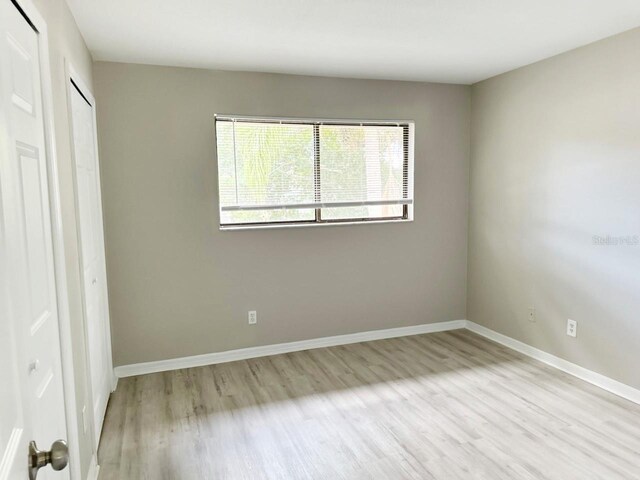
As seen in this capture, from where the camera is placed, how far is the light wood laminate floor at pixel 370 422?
7.51ft

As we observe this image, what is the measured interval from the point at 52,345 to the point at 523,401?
2842 millimetres

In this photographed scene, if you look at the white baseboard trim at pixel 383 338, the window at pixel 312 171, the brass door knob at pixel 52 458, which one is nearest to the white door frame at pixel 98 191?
the white baseboard trim at pixel 383 338

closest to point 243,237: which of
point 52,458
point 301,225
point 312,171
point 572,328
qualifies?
point 301,225

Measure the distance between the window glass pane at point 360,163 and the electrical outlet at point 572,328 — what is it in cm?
177

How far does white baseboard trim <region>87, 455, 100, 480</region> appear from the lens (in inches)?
84.7

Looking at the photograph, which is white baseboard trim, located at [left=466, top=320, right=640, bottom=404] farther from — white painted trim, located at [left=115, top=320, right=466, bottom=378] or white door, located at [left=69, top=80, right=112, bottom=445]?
white door, located at [left=69, top=80, right=112, bottom=445]

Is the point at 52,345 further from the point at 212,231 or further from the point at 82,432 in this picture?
the point at 212,231

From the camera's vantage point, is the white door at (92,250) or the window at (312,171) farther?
the window at (312,171)

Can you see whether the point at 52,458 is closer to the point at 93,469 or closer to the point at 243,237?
the point at 93,469

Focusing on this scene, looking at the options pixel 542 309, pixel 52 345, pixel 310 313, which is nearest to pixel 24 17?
pixel 52 345

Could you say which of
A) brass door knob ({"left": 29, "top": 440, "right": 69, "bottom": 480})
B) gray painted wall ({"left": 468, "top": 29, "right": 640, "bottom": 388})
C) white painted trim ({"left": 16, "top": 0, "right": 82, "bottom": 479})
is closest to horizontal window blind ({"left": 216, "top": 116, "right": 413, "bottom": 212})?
gray painted wall ({"left": 468, "top": 29, "right": 640, "bottom": 388})

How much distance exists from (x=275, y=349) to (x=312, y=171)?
5.32 feet

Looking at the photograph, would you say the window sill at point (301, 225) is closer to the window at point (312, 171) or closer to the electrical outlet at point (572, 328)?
the window at point (312, 171)

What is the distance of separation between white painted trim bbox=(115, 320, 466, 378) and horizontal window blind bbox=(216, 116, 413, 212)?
1.24 m
